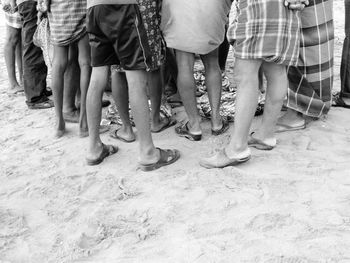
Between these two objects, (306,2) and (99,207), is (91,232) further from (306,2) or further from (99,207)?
(306,2)

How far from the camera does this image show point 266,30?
2.65 m

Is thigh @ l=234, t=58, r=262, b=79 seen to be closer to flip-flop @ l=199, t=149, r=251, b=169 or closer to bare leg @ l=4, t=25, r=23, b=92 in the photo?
flip-flop @ l=199, t=149, r=251, b=169

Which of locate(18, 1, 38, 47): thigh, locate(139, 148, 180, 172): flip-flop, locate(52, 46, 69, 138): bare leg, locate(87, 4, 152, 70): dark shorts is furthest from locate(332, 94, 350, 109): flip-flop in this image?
locate(18, 1, 38, 47): thigh

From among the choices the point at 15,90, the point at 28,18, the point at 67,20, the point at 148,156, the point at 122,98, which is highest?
the point at 67,20

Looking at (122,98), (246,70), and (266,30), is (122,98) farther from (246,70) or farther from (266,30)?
(266,30)

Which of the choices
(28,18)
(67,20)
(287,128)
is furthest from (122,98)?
(28,18)

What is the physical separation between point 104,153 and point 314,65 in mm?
1718

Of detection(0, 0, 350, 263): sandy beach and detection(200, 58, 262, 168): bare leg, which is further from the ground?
detection(200, 58, 262, 168): bare leg

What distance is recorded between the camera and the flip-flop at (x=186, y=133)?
335cm

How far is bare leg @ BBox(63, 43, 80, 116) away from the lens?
12.2 feet

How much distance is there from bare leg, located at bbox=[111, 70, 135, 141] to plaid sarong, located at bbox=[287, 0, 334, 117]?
1272mm

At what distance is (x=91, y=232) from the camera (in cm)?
234

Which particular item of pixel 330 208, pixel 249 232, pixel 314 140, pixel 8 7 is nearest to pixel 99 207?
pixel 249 232

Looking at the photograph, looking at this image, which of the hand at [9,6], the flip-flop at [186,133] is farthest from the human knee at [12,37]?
the flip-flop at [186,133]
